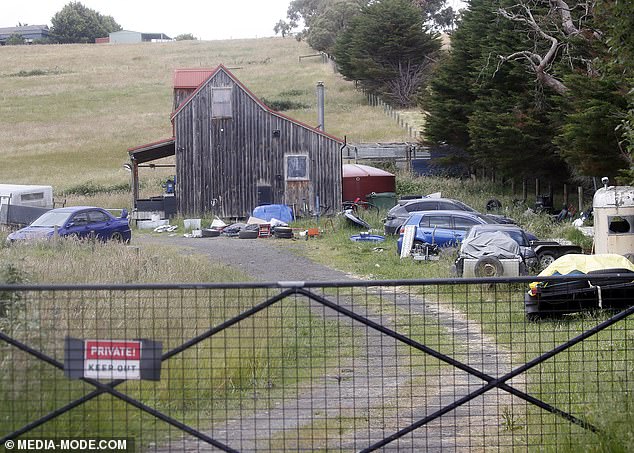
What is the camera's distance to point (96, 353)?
6.29 meters

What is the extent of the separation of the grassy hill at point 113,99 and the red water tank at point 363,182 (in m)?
12.0

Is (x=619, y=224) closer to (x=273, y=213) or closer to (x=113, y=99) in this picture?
(x=273, y=213)

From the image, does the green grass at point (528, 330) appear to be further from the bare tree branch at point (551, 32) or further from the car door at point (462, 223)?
the bare tree branch at point (551, 32)

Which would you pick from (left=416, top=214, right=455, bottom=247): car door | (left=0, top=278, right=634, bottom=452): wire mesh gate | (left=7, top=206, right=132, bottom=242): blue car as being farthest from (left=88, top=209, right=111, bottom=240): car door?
(left=0, top=278, right=634, bottom=452): wire mesh gate

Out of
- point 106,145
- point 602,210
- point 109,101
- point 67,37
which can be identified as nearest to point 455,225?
point 602,210

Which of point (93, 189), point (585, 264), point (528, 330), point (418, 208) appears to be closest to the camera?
point (528, 330)

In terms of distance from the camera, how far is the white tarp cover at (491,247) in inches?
827

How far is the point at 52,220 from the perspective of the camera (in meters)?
29.1

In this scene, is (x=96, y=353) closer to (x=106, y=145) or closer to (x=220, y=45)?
(x=106, y=145)

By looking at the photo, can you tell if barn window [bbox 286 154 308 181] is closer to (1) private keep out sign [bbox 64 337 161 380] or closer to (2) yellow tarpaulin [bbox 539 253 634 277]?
(2) yellow tarpaulin [bbox 539 253 634 277]

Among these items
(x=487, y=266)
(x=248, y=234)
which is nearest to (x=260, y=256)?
(x=248, y=234)

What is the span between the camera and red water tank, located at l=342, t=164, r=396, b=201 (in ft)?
138

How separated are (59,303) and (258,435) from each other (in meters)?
2.74

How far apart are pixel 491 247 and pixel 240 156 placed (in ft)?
68.0
